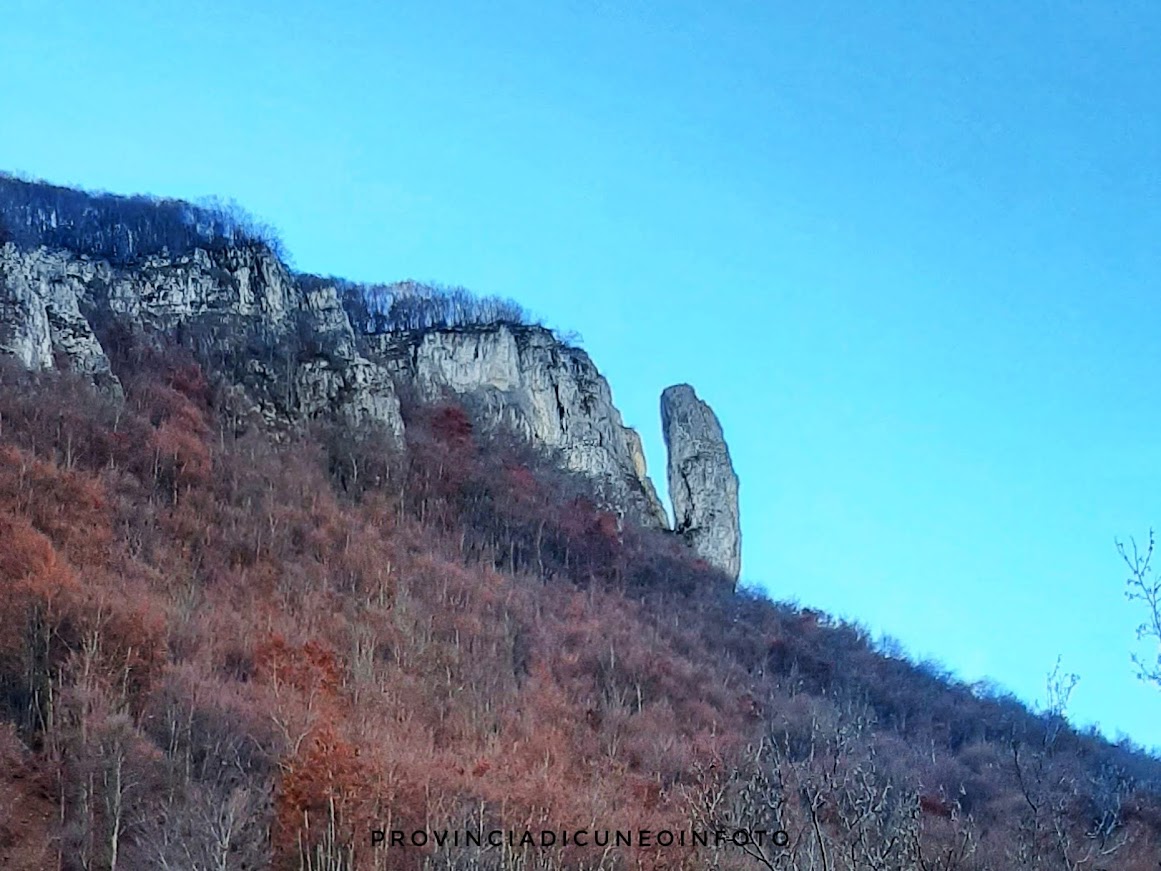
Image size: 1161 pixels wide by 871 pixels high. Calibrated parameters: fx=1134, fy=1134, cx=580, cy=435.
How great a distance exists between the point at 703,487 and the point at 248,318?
22.9 metres

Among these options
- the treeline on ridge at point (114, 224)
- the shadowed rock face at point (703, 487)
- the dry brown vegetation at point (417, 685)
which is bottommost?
the dry brown vegetation at point (417, 685)

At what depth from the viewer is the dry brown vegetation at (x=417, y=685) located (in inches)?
652

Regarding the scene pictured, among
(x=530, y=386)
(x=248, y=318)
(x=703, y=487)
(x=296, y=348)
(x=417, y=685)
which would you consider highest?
(x=530, y=386)

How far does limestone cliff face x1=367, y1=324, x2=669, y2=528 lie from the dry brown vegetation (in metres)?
2.92

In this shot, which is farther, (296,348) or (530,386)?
(530,386)

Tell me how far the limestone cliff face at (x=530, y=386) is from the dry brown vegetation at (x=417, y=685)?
2.92 metres

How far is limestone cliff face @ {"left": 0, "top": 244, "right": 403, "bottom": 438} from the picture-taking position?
41188mm

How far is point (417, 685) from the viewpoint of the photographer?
27.5m

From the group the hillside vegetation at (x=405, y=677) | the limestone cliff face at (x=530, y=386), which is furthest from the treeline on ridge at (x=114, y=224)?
the limestone cliff face at (x=530, y=386)

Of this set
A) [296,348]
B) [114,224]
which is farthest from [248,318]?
[114,224]

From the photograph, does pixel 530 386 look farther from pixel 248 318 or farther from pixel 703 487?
pixel 248 318

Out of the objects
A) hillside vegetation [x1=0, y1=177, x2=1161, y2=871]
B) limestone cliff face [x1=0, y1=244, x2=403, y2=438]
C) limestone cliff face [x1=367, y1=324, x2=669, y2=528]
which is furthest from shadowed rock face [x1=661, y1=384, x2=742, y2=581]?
limestone cliff face [x1=0, y1=244, x2=403, y2=438]

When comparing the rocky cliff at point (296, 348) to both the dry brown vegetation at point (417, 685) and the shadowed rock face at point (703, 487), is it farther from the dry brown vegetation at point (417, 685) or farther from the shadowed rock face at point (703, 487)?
the shadowed rock face at point (703, 487)

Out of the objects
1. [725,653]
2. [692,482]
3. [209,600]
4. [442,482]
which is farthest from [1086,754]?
[209,600]
